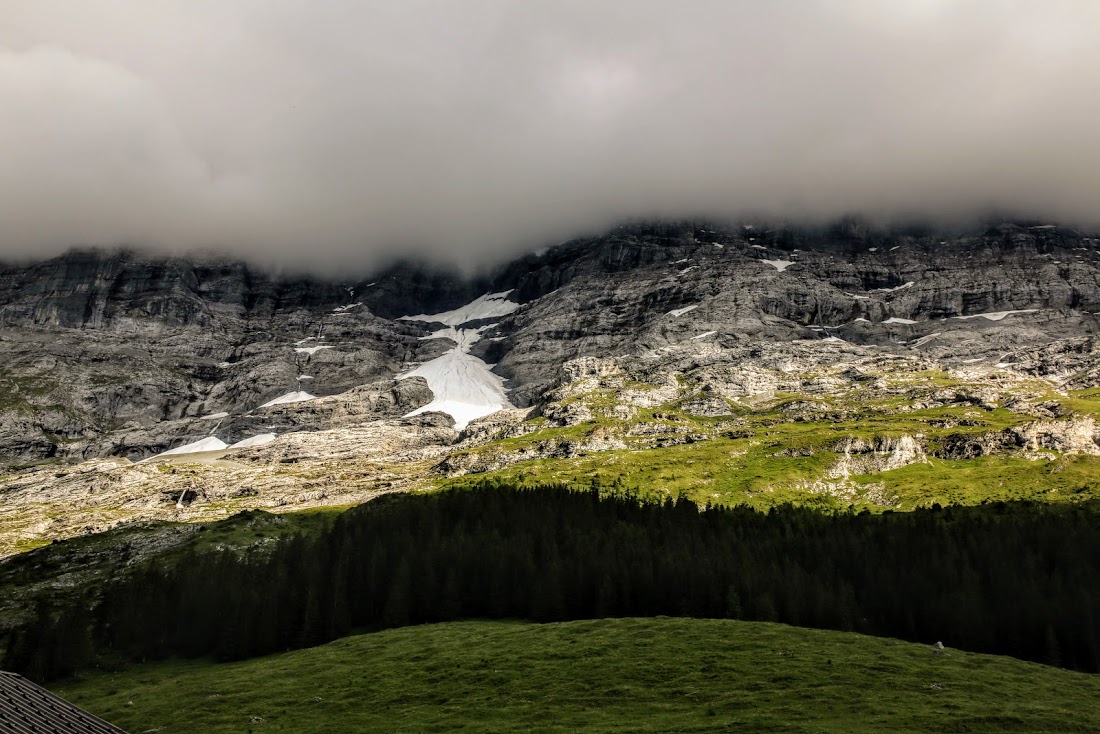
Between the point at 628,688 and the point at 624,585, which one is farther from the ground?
the point at 628,688

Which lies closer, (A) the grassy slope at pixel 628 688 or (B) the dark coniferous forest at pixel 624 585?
(A) the grassy slope at pixel 628 688

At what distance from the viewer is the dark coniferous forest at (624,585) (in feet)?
291

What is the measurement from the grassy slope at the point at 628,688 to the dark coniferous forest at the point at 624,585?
17.5m

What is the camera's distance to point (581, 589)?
10262 centimetres

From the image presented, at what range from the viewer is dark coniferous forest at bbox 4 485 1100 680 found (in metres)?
88.8

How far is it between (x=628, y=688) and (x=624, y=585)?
148 feet

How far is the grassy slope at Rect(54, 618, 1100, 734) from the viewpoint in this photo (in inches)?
1852

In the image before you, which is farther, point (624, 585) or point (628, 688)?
point (624, 585)

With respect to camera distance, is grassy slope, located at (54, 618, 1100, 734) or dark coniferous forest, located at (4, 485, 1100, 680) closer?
grassy slope, located at (54, 618, 1100, 734)

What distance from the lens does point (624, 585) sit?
10112 cm

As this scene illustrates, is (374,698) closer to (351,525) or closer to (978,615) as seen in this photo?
(978,615)

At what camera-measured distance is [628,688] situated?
186 feet

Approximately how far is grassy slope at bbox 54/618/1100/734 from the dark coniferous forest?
17.5 m

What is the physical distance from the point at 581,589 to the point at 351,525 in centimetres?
7277
